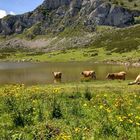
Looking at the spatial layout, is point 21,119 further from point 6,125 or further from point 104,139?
point 104,139

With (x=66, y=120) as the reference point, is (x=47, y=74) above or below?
below

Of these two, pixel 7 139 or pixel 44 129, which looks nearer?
pixel 7 139

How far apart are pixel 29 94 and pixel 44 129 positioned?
806 cm

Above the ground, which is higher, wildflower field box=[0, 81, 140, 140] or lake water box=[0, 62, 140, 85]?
wildflower field box=[0, 81, 140, 140]

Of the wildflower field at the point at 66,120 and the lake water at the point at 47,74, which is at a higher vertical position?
the wildflower field at the point at 66,120

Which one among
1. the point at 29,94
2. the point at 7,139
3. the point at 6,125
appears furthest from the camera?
the point at 29,94

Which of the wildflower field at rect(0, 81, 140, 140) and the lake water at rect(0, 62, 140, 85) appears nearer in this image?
the wildflower field at rect(0, 81, 140, 140)

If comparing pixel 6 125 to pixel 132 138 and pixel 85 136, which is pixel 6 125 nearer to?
pixel 85 136

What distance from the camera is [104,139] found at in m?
13.9

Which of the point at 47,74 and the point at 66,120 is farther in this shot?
the point at 47,74

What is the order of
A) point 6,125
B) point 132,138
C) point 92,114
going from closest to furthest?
point 132,138 → point 6,125 → point 92,114

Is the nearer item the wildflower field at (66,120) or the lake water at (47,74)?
the wildflower field at (66,120)

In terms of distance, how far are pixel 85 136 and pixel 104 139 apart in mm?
678

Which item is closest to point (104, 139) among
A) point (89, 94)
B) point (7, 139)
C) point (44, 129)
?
point (44, 129)
